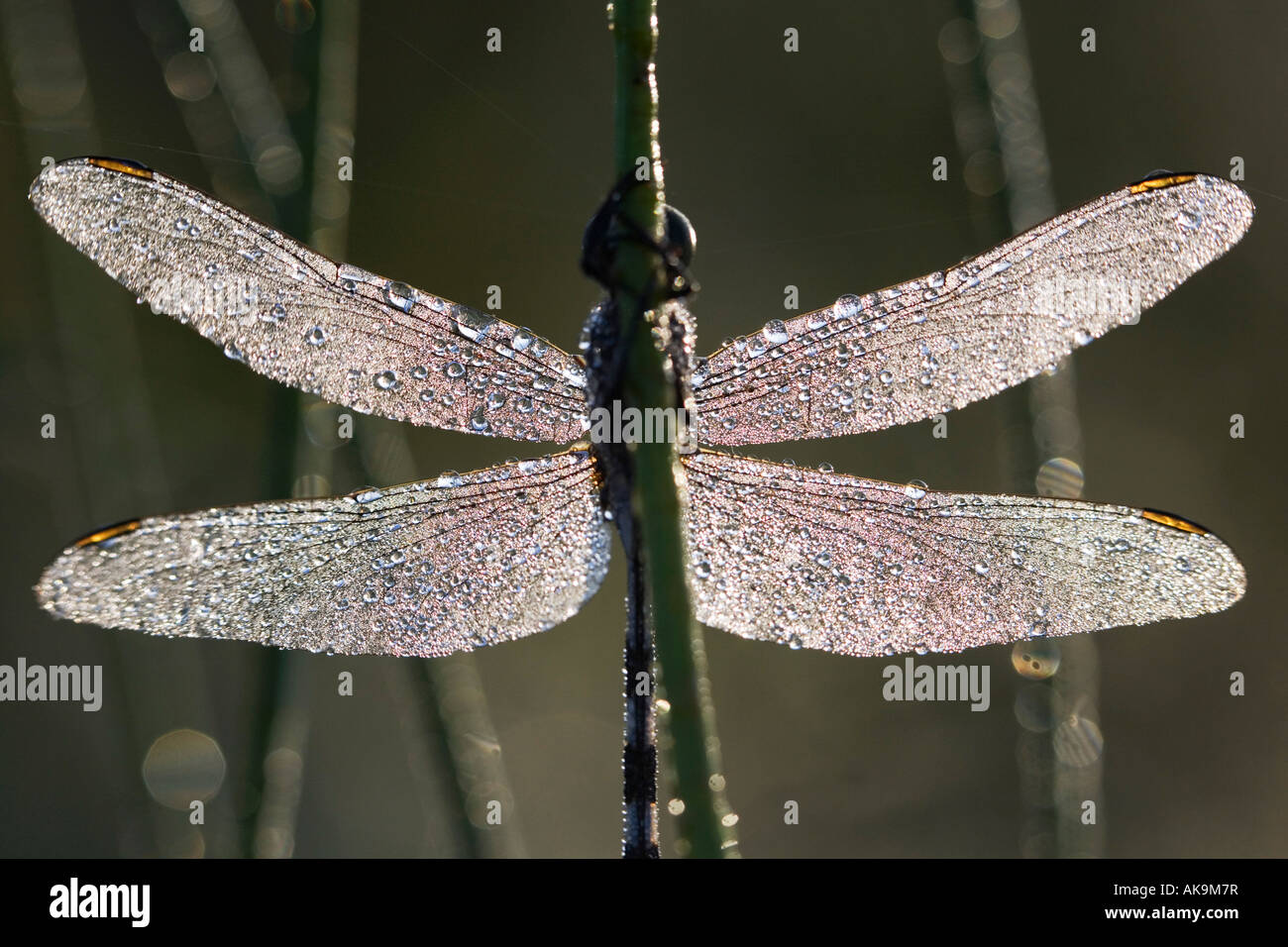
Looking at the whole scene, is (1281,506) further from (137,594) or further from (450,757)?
(137,594)

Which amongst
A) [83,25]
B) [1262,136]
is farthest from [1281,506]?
[83,25]

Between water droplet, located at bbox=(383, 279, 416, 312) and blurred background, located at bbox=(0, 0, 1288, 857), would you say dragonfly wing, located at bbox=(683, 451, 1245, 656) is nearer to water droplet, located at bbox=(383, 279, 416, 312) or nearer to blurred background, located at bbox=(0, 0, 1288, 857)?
water droplet, located at bbox=(383, 279, 416, 312)

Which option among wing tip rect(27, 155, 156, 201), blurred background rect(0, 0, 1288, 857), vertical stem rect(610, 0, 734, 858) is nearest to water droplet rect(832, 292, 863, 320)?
vertical stem rect(610, 0, 734, 858)

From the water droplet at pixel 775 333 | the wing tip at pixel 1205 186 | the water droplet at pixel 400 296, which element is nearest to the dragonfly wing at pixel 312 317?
the water droplet at pixel 400 296

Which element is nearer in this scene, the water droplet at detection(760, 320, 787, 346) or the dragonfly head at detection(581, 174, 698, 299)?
the dragonfly head at detection(581, 174, 698, 299)

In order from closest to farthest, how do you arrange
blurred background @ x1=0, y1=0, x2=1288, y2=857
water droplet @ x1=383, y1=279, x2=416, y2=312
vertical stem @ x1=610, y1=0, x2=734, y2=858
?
vertical stem @ x1=610, y1=0, x2=734, y2=858 → water droplet @ x1=383, y1=279, x2=416, y2=312 → blurred background @ x1=0, y1=0, x2=1288, y2=857

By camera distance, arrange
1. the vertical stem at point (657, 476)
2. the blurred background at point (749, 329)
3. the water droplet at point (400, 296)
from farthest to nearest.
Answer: the blurred background at point (749, 329), the water droplet at point (400, 296), the vertical stem at point (657, 476)

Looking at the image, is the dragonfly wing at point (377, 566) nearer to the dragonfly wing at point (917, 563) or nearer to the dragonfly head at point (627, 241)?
the dragonfly wing at point (917, 563)
